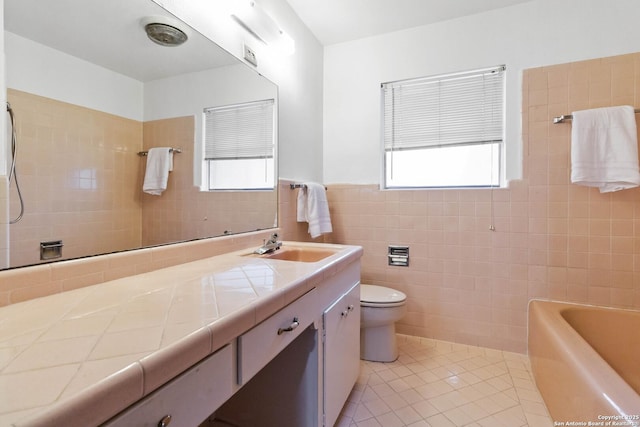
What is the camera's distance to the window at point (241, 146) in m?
1.44

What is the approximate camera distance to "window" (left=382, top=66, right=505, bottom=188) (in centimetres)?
209

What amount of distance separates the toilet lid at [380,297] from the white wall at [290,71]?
93cm

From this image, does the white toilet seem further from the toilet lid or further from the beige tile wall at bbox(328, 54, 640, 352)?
the beige tile wall at bbox(328, 54, 640, 352)

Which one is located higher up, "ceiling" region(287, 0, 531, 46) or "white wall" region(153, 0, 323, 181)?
"ceiling" region(287, 0, 531, 46)

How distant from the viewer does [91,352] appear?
49cm

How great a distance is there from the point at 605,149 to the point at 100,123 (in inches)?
95.6

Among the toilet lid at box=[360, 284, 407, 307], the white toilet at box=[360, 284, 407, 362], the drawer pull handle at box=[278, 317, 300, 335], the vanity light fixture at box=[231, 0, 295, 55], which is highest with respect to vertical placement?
the vanity light fixture at box=[231, 0, 295, 55]

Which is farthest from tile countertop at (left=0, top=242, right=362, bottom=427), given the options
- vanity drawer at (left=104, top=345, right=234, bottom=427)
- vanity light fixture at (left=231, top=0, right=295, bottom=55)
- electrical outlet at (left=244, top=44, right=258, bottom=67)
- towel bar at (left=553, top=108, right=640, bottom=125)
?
towel bar at (left=553, top=108, right=640, bottom=125)

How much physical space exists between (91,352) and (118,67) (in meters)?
0.94

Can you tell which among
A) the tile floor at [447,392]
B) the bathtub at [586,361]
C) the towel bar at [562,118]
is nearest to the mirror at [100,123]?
the tile floor at [447,392]

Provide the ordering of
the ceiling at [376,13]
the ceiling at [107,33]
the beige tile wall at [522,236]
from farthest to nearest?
the ceiling at [376,13] < the beige tile wall at [522,236] < the ceiling at [107,33]

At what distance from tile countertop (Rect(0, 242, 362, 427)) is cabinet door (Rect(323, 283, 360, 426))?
0.33 m

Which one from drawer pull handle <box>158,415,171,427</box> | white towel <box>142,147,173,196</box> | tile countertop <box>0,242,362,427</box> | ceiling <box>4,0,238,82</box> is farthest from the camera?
white towel <box>142,147,173,196</box>

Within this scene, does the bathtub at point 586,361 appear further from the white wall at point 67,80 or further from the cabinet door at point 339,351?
the white wall at point 67,80
